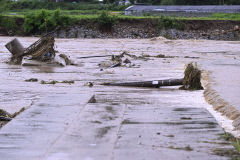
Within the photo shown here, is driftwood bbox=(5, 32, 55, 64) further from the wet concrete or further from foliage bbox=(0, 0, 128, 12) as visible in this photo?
foliage bbox=(0, 0, 128, 12)

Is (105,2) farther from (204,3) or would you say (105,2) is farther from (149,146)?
(149,146)

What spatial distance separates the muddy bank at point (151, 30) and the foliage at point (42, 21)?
1000 millimetres

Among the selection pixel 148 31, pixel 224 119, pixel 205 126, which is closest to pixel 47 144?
pixel 205 126

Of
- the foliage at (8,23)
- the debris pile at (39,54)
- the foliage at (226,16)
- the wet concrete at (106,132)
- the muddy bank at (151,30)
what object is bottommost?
the muddy bank at (151,30)

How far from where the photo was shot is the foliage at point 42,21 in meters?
58.0

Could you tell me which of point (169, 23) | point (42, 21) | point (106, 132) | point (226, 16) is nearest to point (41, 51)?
point (106, 132)

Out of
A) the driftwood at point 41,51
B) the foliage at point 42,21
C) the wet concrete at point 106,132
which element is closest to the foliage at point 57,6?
the foliage at point 42,21

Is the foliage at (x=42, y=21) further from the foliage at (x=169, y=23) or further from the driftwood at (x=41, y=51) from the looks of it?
the driftwood at (x=41, y=51)

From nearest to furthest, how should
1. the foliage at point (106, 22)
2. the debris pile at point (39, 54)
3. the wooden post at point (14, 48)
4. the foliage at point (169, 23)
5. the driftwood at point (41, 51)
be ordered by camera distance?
1. the debris pile at point (39, 54)
2. the driftwood at point (41, 51)
3. the wooden post at point (14, 48)
4. the foliage at point (106, 22)
5. the foliage at point (169, 23)

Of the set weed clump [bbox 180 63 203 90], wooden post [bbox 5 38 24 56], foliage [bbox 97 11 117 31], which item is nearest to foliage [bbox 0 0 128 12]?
foliage [bbox 97 11 117 31]

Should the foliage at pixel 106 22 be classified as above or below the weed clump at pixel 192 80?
below

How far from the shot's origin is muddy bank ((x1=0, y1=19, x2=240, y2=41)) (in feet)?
191

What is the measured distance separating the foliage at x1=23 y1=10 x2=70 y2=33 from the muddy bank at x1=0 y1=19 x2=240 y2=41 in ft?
3.28

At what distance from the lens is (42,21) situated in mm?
59125
